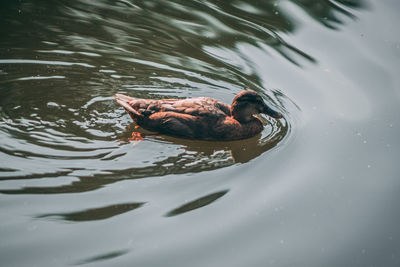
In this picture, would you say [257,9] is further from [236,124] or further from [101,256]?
[101,256]

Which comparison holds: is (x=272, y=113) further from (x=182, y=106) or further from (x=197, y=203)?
(x=197, y=203)

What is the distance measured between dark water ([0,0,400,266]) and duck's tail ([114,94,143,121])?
0.64 ft

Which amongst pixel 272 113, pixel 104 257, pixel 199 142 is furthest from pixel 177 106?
pixel 104 257

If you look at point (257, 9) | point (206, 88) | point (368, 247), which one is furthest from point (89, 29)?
point (368, 247)

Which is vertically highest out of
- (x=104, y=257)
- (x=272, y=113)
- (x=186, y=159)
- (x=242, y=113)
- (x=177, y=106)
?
(x=272, y=113)

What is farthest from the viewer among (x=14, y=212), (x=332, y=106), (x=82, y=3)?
(x=82, y=3)

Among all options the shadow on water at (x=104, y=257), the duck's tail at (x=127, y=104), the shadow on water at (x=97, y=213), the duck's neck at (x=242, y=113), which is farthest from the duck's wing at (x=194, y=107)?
the shadow on water at (x=104, y=257)

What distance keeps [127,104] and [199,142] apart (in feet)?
3.73

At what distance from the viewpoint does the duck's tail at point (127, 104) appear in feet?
20.7

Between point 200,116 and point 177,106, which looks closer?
point 200,116

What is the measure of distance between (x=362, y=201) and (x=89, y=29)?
588 centimetres

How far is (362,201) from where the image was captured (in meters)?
5.01

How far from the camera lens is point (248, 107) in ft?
21.4

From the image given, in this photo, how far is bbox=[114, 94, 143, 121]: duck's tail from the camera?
630cm
